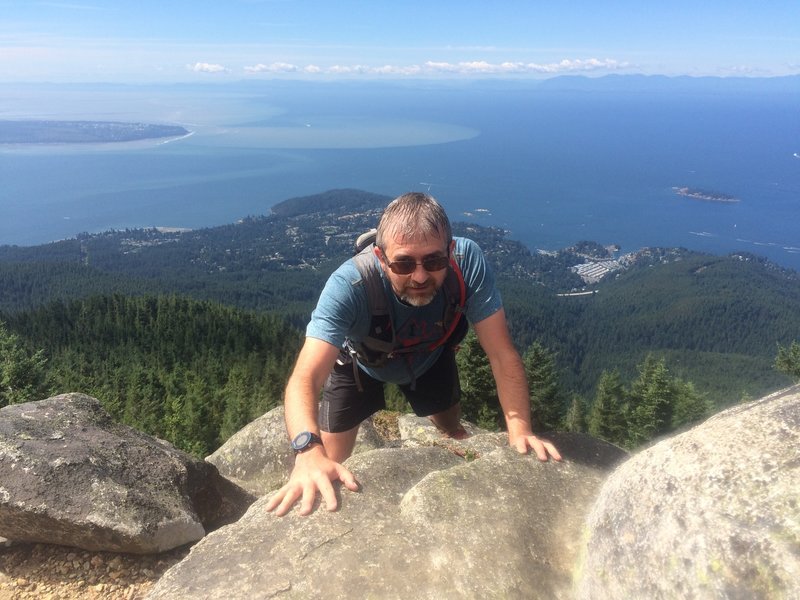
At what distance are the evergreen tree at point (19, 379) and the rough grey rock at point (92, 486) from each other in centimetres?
1662

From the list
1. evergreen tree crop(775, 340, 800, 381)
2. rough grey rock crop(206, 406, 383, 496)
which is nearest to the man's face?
rough grey rock crop(206, 406, 383, 496)

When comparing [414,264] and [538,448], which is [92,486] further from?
[538,448]

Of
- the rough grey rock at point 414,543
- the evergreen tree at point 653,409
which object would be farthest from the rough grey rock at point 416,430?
the evergreen tree at point 653,409

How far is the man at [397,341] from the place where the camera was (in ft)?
14.9

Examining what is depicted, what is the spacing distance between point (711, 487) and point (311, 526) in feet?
9.25

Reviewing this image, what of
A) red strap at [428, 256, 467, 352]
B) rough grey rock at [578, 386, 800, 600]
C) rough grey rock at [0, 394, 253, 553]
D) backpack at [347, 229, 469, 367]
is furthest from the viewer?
rough grey rock at [0, 394, 253, 553]

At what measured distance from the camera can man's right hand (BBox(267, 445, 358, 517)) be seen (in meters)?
4.25

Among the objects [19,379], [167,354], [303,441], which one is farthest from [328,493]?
[167,354]

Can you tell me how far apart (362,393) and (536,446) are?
239 cm

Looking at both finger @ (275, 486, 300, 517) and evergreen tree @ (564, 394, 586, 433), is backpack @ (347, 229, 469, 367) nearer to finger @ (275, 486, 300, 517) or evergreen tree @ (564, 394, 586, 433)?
finger @ (275, 486, 300, 517)

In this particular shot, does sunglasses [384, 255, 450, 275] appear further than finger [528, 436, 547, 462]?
No

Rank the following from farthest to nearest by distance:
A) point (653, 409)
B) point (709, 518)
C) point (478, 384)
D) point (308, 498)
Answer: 1. point (653, 409)
2. point (478, 384)
3. point (308, 498)
4. point (709, 518)

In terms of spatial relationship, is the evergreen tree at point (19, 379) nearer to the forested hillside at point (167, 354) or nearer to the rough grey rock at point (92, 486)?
the forested hillside at point (167, 354)

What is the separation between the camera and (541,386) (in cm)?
3097
